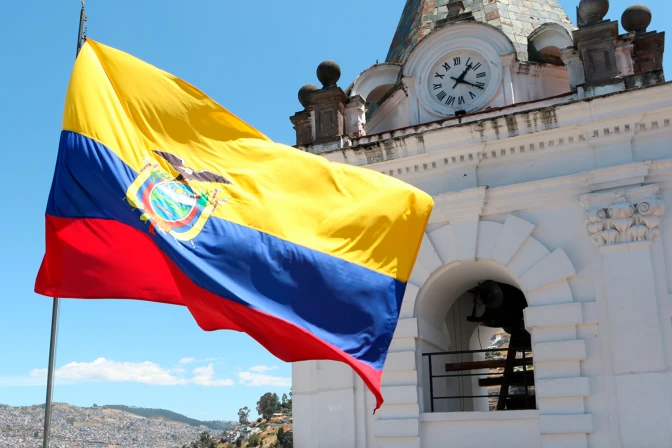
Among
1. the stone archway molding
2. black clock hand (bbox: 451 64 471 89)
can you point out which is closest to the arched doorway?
the stone archway molding

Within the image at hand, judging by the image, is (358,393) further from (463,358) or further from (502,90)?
(502,90)

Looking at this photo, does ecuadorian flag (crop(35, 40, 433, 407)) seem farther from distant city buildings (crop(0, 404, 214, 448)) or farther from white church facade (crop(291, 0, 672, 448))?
distant city buildings (crop(0, 404, 214, 448))

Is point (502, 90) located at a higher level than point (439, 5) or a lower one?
lower

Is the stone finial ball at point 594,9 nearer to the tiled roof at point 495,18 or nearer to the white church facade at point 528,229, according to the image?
the white church facade at point 528,229

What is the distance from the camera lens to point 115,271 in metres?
8.38

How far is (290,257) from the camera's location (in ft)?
27.2

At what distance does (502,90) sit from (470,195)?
2380 millimetres

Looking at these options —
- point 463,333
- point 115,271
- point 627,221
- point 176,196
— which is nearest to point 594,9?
point 627,221

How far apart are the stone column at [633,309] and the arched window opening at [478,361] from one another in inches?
66.7

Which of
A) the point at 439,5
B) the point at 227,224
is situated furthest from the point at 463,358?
the point at 227,224

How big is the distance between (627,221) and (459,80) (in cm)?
416

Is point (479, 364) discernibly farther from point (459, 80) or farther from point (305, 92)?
point (305, 92)

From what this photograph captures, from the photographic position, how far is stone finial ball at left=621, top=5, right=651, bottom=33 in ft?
46.0

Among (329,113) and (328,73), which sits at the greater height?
(328,73)
